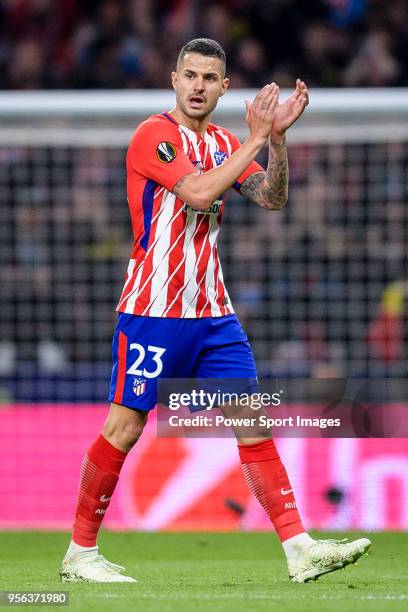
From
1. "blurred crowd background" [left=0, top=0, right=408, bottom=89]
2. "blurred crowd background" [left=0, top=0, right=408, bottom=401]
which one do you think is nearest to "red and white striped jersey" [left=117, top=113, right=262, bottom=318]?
"blurred crowd background" [left=0, top=0, right=408, bottom=401]

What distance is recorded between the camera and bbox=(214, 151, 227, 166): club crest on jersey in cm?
545

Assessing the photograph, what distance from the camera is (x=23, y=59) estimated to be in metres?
13.1

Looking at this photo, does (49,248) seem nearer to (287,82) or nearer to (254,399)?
(287,82)

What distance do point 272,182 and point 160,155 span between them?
507 mm

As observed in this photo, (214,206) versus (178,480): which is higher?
(214,206)

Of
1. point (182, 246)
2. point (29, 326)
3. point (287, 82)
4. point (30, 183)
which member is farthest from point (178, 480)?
point (287, 82)

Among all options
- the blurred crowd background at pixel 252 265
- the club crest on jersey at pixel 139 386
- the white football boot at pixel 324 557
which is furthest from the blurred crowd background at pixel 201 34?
the white football boot at pixel 324 557

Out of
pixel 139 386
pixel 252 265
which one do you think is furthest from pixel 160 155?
pixel 252 265

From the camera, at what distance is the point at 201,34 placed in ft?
43.1

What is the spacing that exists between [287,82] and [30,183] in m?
3.72

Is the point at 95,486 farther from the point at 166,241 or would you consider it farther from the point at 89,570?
the point at 166,241

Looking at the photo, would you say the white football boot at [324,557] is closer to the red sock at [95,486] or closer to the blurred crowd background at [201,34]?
the red sock at [95,486]

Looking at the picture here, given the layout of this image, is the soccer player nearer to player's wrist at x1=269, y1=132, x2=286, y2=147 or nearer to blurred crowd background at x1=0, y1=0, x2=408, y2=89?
player's wrist at x1=269, y1=132, x2=286, y2=147

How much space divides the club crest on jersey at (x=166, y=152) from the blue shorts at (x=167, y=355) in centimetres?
64
